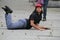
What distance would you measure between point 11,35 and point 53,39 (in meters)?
1.59

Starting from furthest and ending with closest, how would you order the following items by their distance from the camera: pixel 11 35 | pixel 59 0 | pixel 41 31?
pixel 59 0 < pixel 41 31 < pixel 11 35

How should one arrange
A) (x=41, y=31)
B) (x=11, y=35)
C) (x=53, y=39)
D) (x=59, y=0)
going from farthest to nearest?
(x=59, y=0) < (x=41, y=31) < (x=11, y=35) < (x=53, y=39)

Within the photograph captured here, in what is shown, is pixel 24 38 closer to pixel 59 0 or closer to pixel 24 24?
pixel 24 24

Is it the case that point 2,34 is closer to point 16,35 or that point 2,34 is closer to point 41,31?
point 16,35

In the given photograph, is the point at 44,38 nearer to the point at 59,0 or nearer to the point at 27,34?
the point at 27,34

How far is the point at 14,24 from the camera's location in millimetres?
12031

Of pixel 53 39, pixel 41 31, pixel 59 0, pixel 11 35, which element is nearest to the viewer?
pixel 53 39

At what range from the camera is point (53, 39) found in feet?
33.1

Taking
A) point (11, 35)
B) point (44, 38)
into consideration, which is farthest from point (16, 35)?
point (44, 38)

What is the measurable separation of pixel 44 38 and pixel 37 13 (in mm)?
1844

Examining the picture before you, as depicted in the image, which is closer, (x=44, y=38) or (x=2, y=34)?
(x=44, y=38)

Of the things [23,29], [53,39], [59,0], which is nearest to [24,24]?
[23,29]

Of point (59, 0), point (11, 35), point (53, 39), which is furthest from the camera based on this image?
point (59, 0)

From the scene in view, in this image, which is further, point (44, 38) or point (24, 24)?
point (24, 24)
